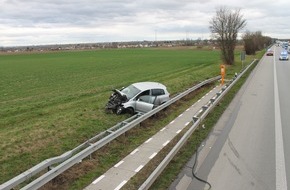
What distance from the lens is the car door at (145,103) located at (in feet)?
44.5

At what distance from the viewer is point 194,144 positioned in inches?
385

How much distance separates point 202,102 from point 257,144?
735 centimetres

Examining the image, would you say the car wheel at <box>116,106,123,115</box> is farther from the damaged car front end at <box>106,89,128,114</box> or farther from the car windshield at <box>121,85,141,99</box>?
the car windshield at <box>121,85,141,99</box>

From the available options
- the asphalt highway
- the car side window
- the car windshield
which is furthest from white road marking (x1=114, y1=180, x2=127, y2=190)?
the car side window

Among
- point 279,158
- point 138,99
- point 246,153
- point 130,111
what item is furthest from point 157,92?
point 279,158

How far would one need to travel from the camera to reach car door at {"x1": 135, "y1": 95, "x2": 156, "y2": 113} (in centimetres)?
1357

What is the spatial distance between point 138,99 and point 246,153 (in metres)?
6.08

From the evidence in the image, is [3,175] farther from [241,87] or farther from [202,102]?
[241,87]

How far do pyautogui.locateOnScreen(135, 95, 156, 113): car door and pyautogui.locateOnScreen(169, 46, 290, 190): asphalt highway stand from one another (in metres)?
2.93

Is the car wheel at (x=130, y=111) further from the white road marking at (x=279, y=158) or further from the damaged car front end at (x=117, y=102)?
the white road marking at (x=279, y=158)

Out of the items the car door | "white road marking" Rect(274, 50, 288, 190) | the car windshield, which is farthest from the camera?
the car windshield

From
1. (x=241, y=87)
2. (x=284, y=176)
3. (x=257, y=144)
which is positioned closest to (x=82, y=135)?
(x=257, y=144)

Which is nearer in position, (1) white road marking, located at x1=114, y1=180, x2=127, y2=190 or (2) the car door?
(1) white road marking, located at x1=114, y1=180, x2=127, y2=190

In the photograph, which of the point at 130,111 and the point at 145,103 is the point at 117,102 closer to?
the point at 130,111
